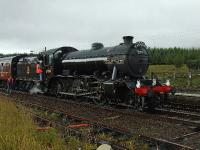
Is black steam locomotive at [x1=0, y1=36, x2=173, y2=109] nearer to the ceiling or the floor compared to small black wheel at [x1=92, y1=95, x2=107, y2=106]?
nearer to the ceiling

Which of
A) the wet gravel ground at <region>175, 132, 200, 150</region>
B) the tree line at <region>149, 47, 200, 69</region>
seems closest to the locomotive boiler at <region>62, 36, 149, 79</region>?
the wet gravel ground at <region>175, 132, 200, 150</region>

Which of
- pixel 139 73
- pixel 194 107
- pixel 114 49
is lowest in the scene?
pixel 194 107

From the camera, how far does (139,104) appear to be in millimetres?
15328

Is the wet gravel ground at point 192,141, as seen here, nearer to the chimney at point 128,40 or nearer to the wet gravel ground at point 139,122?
the wet gravel ground at point 139,122

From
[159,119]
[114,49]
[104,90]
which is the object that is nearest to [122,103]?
[104,90]

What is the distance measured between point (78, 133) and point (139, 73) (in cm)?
794

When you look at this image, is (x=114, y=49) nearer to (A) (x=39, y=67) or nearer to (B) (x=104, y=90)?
(B) (x=104, y=90)

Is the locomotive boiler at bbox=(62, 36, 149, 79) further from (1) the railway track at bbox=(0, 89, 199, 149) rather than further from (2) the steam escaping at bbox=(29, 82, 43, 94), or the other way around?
(2) the steam escaping at bbox=(29, 82, 43, 94)

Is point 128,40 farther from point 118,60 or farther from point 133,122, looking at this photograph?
point 133,122

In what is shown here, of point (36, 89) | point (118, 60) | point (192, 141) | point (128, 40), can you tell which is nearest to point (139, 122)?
point (192, 141)

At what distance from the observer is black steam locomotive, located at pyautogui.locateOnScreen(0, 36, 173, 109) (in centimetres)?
1548

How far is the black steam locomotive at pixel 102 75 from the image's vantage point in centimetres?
1548

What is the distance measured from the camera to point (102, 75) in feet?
59.5

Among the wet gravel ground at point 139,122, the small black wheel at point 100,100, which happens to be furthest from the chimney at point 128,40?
the wet gravel ground at point 139,122
